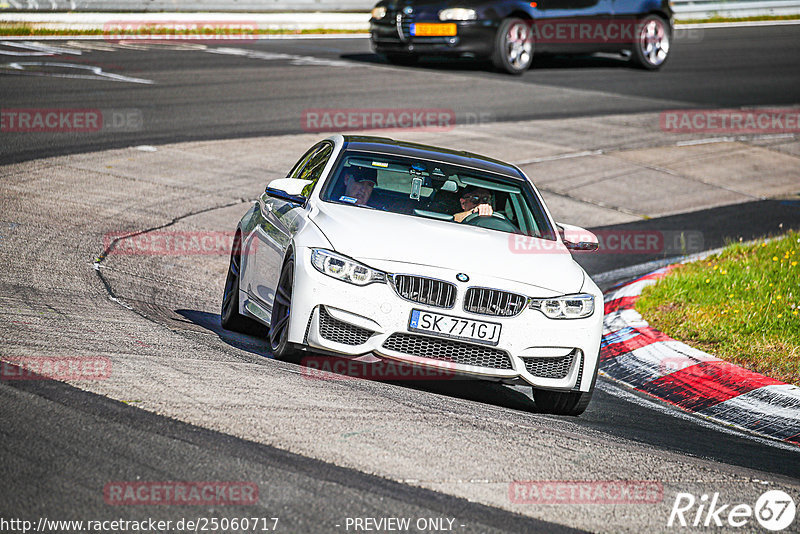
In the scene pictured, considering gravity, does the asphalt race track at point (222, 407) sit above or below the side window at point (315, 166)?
below

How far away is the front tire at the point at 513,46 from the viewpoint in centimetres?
2048

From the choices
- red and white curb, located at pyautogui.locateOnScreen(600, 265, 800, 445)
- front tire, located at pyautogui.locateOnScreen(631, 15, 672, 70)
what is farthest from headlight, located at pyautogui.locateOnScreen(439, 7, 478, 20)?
red and white curb, located at pyautogui.locateOnScreen(600, 265, 800, 445)

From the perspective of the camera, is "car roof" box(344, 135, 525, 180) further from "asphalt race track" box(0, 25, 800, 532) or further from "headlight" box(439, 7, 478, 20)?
"headlight" box(439, 7, 478, 20)

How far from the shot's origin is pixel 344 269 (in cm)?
632

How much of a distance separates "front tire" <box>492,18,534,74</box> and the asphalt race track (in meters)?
6.58

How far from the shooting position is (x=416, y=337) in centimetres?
626

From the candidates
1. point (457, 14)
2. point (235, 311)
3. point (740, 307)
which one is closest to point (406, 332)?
point (235, 311)

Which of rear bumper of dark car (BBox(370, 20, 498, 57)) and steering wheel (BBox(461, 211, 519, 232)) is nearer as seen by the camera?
steering wheel (BBox(461, 211, 519, 232))

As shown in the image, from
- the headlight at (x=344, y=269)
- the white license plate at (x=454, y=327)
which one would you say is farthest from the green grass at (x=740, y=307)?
the headlight at (x=344, y=269)

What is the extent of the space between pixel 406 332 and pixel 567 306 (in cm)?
104

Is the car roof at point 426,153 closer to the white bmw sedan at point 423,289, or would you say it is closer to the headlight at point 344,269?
the white bmw sedan at point 423,289

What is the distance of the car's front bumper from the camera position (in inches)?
246

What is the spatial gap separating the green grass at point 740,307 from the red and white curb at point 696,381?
0.18 metres

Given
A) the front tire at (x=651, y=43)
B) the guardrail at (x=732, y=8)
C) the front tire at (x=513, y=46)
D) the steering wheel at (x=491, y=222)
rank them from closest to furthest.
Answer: the steering wheel at (x=491, y=222) → the front tire at (x=513, y=46) → the front tire at (x=651, y=43) → the guardrail at (x=732, y=8)
